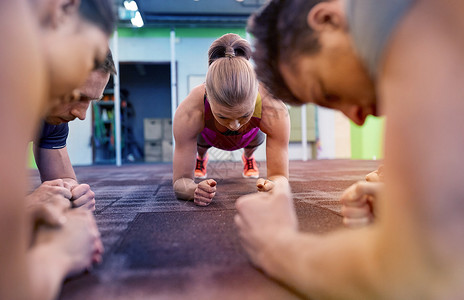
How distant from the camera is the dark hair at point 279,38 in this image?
0.45 metres

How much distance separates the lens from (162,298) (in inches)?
16.4

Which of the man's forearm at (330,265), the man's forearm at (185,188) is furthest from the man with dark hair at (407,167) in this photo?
the man's forearm at (185,188)

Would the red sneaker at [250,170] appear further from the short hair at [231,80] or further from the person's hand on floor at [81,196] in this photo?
the person's hand on floor at [81,196]

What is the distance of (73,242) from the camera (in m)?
0.45

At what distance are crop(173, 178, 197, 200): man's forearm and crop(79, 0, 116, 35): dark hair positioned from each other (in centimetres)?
73

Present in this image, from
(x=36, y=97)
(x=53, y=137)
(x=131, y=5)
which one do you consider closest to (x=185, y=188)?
(x=53, y=137)

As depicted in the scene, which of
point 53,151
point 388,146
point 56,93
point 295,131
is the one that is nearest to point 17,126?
point 56,93

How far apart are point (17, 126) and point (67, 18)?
15 centimetres

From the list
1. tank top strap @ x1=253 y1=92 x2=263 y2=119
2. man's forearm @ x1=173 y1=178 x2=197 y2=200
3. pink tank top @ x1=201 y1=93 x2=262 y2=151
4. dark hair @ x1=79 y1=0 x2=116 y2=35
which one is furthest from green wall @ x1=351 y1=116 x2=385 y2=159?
dark hair @ x1=79 y1=0 x2=116 y2=35

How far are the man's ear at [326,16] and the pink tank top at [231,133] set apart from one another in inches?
30.5

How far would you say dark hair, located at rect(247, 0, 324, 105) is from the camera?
1.48 feet

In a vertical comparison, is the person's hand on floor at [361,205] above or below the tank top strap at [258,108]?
below

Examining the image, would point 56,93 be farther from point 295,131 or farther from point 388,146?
point 295,131

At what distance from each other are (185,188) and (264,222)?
70 cm
